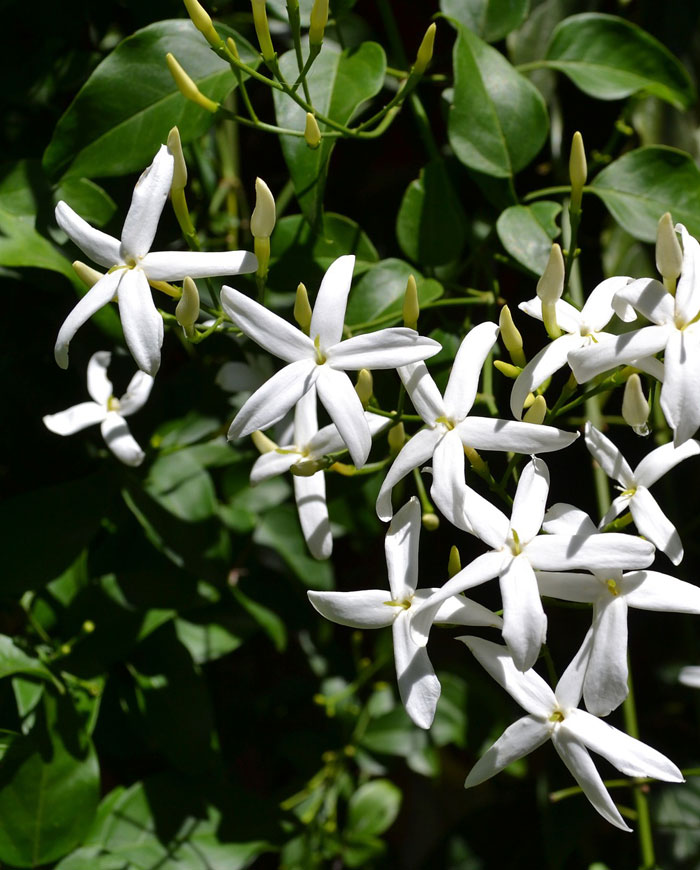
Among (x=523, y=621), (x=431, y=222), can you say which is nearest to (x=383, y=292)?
(x=431, y=222)

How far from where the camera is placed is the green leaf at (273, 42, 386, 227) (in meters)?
0.51

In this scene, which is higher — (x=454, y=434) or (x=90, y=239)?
(x=90, y=239)

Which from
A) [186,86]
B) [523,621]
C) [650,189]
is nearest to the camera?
[523,621]

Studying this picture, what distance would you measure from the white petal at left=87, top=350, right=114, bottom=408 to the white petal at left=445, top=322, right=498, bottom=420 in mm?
272

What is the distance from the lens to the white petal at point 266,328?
1.32 ft

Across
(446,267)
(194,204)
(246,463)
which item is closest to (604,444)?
(446,267)

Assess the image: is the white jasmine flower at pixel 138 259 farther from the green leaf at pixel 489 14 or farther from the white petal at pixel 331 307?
the green leaf at pixel 489 14

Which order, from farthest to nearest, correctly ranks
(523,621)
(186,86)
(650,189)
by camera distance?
(650,189), (186,86), (523,621)

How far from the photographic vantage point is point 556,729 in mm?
430

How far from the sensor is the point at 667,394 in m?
0.37

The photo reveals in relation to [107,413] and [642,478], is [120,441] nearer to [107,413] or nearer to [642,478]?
[107,413]

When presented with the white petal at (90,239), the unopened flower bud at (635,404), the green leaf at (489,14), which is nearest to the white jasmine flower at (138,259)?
the white petal at (90,239)

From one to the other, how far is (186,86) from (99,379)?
0.71ft

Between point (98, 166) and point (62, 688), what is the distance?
0.37 meters
